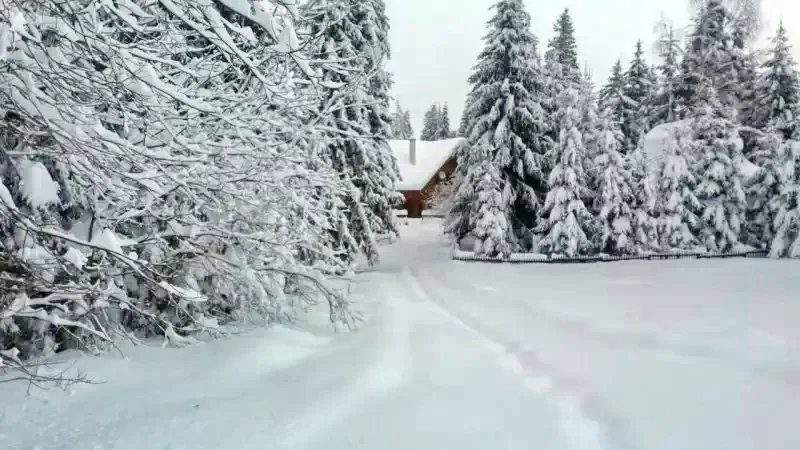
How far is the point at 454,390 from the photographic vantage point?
5383mm

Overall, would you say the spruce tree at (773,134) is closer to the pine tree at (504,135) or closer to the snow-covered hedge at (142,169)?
the pine tree at (504,135)

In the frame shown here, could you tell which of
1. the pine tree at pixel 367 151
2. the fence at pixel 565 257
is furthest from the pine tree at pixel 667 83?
the pine tree at pixel 367 151

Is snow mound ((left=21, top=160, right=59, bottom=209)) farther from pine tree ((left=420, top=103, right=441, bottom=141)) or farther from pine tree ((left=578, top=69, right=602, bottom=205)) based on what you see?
pine tree ((left=420, top=103, right=441, bottom=141))

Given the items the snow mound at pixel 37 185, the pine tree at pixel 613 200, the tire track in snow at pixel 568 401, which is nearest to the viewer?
the snow mound at pixel 37 185

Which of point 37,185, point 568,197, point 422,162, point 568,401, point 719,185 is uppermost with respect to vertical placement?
point 422,162

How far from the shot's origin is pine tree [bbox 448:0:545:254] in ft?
70.7

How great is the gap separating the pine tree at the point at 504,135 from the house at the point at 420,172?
862 inches

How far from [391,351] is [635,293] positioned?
926cm

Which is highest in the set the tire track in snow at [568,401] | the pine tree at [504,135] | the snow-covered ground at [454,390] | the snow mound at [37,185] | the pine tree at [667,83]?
the pine tree at [667,83]

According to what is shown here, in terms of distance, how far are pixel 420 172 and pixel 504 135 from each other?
82.2 ft

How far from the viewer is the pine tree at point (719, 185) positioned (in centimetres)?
2362

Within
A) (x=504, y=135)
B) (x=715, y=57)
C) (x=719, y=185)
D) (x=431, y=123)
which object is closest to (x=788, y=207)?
(x=719, y=185)

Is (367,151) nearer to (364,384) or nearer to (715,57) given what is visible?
(364,384)

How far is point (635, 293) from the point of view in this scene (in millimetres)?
13609
